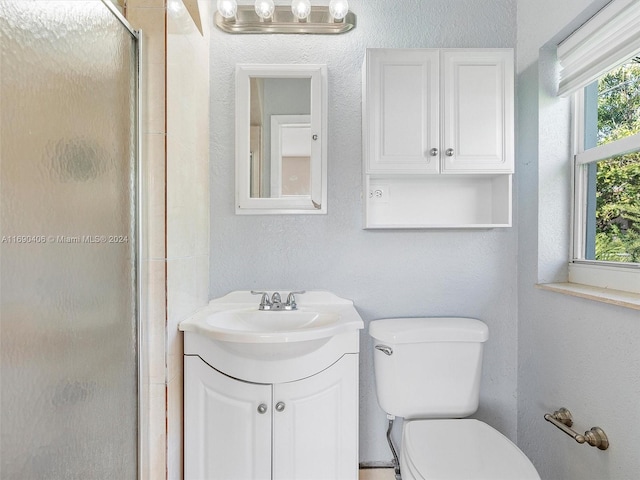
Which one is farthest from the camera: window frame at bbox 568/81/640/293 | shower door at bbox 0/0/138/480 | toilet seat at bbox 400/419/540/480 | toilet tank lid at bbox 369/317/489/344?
toilet tank lid at bbox 369/317/489/344

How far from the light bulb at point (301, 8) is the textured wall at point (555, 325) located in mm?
950

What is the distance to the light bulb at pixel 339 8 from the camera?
5.01 feet

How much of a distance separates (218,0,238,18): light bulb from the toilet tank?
1.45 meters

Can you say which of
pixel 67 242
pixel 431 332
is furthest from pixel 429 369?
pixel 67 242

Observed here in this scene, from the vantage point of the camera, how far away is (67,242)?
0.84 meters

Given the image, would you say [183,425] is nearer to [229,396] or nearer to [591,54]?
[229,396]

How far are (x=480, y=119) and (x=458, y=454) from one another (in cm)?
123

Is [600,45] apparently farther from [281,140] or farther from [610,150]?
[281,140]

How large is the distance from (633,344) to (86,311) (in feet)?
4.92

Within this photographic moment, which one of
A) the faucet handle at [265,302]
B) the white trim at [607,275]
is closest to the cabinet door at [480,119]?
the white trim at [607,275]

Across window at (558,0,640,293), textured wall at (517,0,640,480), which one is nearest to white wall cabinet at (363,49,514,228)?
textured wall at (517,0,640,480)

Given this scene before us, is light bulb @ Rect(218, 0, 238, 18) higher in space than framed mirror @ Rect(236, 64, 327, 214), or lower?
higher

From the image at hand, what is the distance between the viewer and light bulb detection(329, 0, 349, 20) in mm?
1526

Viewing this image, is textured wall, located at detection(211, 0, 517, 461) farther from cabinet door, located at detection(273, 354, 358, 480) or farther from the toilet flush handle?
cabinet door, located at detection(273, 354, 358, 480)
